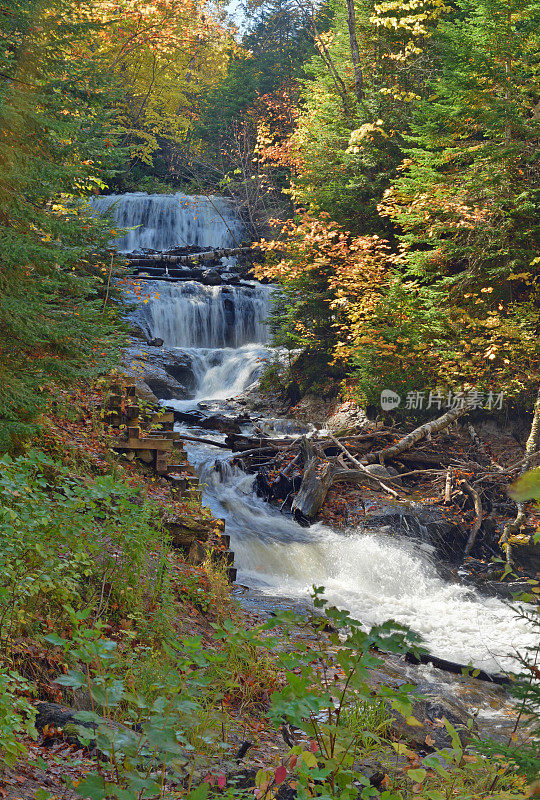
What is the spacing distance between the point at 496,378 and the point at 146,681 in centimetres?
892

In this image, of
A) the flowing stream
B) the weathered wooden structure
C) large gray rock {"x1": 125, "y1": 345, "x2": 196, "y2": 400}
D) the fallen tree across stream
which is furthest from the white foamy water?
large gray rock {"x1": 125, "y1": 345, "x2": 196, "y2": 400}

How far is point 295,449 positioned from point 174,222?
17323mm

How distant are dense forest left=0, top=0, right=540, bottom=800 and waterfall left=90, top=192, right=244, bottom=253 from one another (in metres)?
3.10

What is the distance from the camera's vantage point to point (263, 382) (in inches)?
622

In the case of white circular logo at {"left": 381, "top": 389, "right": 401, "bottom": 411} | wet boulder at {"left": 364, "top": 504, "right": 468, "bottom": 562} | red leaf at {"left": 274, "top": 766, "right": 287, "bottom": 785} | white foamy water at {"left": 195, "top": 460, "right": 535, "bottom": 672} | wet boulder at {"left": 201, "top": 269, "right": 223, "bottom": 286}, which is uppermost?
wet boulder at {"left": 201, "top": 269, "right": 223, "bottom": 286}

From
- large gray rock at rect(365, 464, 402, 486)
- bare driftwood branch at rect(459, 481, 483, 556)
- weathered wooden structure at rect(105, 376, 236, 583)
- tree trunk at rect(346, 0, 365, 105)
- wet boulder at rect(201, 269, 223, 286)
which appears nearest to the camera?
weathered wooden structure at rect(105, 376, 236, 583)

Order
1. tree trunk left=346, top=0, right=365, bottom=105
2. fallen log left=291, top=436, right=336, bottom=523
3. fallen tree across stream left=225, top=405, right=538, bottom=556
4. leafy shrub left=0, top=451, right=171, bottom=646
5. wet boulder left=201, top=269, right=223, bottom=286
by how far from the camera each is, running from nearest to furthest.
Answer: leafy shrub left=0, top=451, right=171, bottom=646 → fallen log left=291, top=436, right=336, bottom=523 → fallen tree across stream left=225, top=405, right=538, bottom=556 → tree trunk left=346, top=0, right=365, bottom=105 → wet boulder left=201, top=269, right=223, bottom=286

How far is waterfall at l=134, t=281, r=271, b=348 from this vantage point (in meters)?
18.1

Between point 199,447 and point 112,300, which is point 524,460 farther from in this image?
point 112,300

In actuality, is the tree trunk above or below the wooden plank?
above

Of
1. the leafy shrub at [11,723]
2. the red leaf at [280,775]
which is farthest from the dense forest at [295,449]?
the red leaf at [280,775]

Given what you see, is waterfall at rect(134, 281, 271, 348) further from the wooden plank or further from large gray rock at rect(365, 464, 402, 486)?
the wooden plank

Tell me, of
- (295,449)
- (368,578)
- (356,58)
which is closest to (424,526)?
(368,578)

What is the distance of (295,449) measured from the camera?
1064 centimetres
